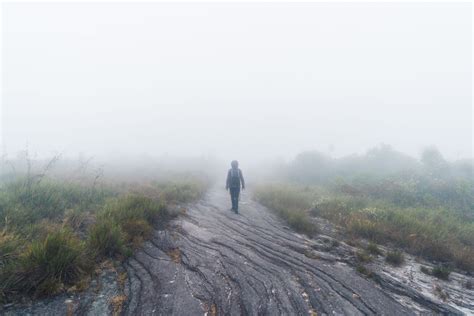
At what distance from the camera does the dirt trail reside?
4242 mm

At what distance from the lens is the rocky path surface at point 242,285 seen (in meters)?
4.07

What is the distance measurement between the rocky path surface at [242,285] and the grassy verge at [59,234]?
0.40 metres

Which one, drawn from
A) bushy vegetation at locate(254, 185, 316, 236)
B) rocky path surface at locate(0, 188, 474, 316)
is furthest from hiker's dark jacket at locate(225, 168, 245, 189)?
rocky path surface at locate(0, 188, 474, 316)

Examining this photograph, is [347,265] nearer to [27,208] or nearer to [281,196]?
[281,196]

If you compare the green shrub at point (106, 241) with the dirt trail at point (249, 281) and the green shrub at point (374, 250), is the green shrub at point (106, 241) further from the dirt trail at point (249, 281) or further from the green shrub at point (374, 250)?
the green shrub at point (374, 250)

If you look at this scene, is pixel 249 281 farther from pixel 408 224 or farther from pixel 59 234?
pixel 408 224

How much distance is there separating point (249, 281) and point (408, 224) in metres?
7.52

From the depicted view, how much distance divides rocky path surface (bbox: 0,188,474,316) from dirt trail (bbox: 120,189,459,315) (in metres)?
0.02

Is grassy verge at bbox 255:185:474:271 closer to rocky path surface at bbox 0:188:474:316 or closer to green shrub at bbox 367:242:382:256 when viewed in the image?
green shrub at bbox 367:242:382:256

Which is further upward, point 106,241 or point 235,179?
point 235,179

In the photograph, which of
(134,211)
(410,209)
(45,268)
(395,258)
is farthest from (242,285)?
(410,209)

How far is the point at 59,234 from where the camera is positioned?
14.6 feet

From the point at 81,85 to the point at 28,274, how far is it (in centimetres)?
20818

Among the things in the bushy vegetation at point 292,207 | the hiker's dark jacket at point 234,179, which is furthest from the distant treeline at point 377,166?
the hiker's dark jacket at point 234,179
